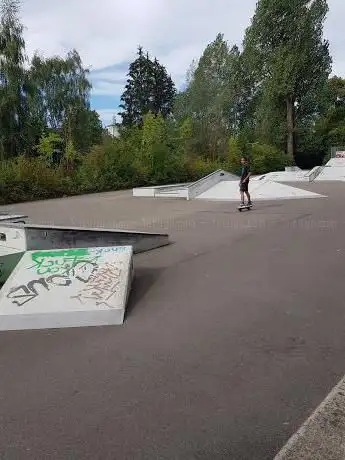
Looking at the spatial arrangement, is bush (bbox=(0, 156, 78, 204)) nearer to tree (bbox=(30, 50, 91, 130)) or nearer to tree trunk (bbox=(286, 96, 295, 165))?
Answer: tree (bbox=(30, 50, 91, 130))

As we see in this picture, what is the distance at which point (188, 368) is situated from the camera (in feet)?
12.0

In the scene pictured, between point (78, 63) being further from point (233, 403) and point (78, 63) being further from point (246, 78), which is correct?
point (233, 403)

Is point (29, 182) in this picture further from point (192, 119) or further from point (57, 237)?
point (192, 119)

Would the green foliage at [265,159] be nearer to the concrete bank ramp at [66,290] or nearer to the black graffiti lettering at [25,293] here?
the concrete bank ramp at [66,290]

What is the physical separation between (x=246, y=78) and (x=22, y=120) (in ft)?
89.7

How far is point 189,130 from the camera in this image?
38094mm

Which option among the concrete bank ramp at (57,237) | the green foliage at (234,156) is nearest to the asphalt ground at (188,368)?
the concrete bank ramp at (57,237)

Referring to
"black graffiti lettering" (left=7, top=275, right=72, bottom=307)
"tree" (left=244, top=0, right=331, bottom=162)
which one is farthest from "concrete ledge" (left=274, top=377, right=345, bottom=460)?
"tree" (left=244, top=0, right=331, bottom=162)

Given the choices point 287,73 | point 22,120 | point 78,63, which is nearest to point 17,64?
point 22,120

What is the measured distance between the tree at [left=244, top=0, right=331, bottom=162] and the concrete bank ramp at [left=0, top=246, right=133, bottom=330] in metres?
41.4

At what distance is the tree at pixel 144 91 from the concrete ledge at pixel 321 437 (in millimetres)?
64230

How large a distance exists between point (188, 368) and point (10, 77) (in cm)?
2869

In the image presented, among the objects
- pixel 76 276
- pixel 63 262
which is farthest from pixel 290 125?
pixel 76 276

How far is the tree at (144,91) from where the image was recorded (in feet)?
216
